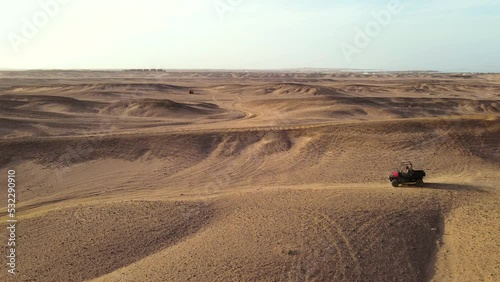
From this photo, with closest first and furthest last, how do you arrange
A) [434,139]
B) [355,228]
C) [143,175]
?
[355,228], [143,175], [434,139]

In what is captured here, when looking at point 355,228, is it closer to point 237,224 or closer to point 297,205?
point 297,205

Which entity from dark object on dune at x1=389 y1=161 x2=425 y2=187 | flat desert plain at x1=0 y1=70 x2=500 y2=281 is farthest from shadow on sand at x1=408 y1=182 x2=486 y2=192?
dark object on dune at x1=389 y1=161 x2=425 y2=187

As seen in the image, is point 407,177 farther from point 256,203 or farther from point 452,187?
point 256,203

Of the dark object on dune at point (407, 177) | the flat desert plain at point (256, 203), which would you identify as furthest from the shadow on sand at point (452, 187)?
the dark object on dune at point (407, 177)

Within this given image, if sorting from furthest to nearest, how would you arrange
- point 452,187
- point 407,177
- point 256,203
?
1. point 452,187
2. point 407,177
3. point 256,203

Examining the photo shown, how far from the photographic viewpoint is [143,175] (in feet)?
57.1

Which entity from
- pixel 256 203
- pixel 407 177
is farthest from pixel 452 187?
pixel 256 203

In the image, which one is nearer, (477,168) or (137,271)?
(137,271)

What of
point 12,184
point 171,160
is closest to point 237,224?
point 171,160

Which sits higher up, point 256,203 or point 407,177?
point 407,177

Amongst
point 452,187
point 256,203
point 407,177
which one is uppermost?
point 407,177

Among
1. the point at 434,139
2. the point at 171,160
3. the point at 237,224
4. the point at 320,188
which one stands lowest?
the point at 237,224

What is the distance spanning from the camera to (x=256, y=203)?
12.5 m

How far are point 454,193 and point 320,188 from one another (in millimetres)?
4662
